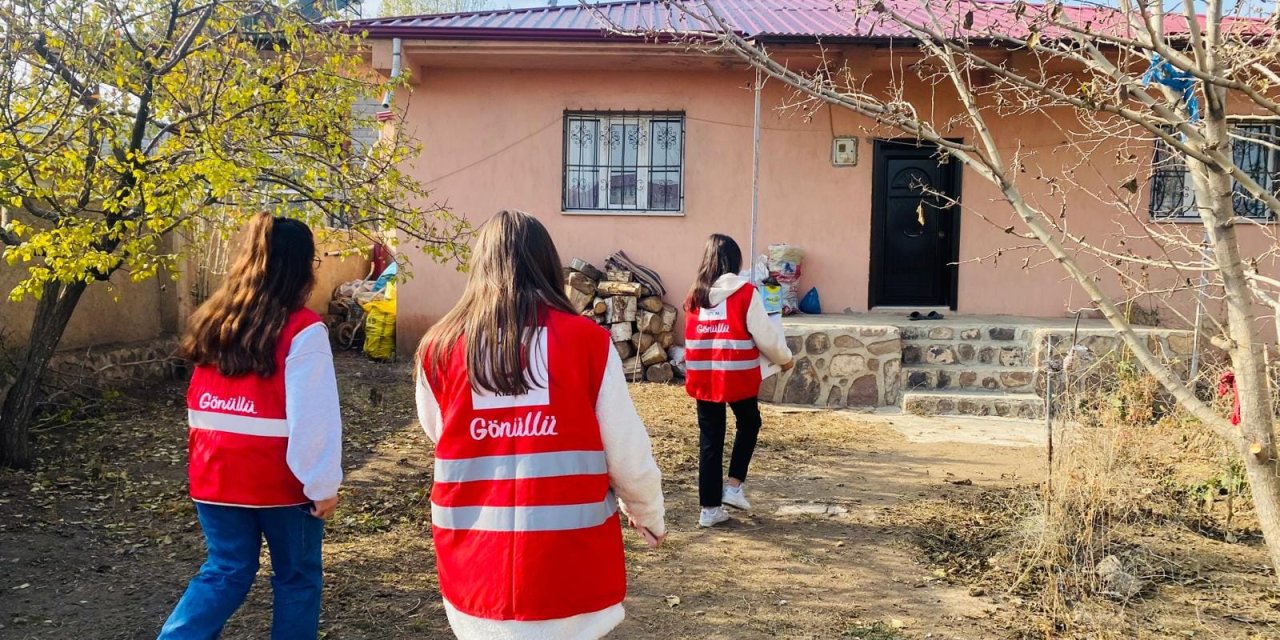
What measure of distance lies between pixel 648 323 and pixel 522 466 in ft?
23.5

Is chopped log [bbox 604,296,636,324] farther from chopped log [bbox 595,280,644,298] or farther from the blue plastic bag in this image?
the blue plastic bag

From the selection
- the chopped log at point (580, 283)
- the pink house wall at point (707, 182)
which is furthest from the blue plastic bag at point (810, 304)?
the chopped log at point (580, 283)

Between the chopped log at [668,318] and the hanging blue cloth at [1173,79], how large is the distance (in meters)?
6.01

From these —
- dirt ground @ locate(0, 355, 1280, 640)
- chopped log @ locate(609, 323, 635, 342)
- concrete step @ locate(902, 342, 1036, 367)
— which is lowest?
dirt ground @ locate(0, 355, 1280, 640)

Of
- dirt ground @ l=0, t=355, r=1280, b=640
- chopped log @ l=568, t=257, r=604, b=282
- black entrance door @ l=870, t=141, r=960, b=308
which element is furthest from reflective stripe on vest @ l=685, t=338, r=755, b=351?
black entrance door @ l=870, t=141, r=960, b=308

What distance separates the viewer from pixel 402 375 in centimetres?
921

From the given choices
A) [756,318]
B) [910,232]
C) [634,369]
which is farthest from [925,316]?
[756,318]

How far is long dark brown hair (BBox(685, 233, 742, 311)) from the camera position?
4.72 metres

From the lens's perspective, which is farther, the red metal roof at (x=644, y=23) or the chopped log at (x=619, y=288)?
the chopped log at (x=619, y=288)

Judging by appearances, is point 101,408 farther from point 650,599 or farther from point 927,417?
point 927,417

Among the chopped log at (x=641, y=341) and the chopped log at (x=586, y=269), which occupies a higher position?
the chopped log at (x=586, y=269)

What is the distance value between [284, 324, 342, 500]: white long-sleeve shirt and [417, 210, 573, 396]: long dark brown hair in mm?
594

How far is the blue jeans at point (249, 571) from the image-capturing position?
2688mm

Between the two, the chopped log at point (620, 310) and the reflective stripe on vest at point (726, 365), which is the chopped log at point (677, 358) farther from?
the reflective stripe on vest at point (726, 365)
